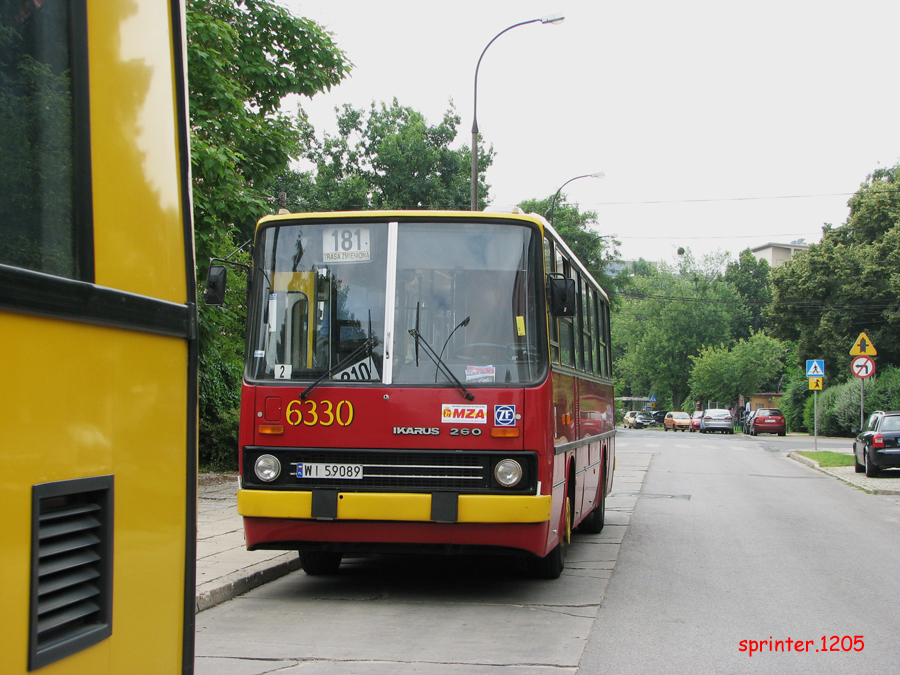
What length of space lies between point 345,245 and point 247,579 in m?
2.83

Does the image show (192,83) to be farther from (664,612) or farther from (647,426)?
(647,426)

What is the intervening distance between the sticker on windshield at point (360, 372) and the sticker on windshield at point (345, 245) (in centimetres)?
82

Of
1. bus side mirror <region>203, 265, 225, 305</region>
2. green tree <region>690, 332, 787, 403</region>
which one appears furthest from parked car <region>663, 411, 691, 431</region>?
bus side mirror <region>203, 265, 225, 305</region>

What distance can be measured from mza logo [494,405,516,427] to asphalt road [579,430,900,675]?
4.97 ft

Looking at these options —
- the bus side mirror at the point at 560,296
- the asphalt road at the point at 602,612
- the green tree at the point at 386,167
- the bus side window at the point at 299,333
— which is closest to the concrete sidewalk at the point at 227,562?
the asphalt road at the point at 602,612

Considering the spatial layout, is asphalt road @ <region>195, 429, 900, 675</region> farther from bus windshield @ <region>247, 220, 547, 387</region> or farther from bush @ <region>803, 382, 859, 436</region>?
bush @ <region>803, 382, 859, 436</region>

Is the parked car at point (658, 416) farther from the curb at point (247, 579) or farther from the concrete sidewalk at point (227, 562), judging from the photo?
the curb at point (247, 579)

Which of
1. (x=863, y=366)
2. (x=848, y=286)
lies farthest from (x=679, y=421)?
(x=863, y=366)

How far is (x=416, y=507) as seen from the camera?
6.88 m

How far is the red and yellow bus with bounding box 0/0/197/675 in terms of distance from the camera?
1.89 meters

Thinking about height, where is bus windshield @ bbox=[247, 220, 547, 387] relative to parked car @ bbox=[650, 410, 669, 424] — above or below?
above

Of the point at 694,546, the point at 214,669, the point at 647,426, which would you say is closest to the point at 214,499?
the point at 694,546

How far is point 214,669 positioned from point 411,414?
2323mm

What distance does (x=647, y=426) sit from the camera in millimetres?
88562
